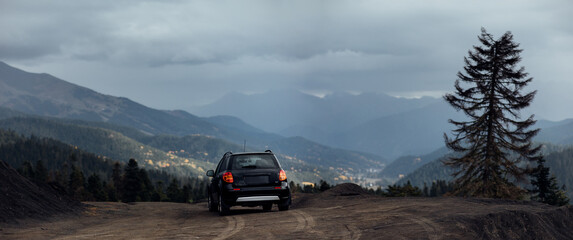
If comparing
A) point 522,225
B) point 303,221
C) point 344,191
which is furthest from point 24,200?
point 522,225

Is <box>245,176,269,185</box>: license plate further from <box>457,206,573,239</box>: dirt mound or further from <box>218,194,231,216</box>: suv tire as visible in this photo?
<box>457,206,573,239</box>: dirt mound

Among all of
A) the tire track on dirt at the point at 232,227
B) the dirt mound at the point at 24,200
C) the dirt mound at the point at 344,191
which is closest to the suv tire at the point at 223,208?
the tire track on dirt at the point at 232,227

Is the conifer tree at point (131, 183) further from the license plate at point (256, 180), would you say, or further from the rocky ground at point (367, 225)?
the license plate at point (256, 180)

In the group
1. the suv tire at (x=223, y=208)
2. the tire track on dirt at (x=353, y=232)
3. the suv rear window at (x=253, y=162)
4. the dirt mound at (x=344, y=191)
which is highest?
the suv rear window at (x=253, y=162)

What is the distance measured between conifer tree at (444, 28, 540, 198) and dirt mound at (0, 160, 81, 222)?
29543 millimetres

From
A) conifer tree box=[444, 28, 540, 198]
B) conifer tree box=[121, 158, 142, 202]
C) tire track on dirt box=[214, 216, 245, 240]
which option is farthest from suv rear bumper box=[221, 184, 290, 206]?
conifer tree box=[121, 158, 142, 202]

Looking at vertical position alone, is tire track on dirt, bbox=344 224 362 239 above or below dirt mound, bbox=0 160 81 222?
below

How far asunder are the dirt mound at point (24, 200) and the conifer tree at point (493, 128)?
29.5 meters

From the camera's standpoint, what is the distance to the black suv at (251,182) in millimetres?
17812

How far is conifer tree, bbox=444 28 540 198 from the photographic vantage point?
3997 centimetres

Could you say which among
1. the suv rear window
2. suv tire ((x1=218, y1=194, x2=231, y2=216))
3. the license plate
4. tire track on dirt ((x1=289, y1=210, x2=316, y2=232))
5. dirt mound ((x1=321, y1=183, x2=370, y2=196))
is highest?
the suv rear window

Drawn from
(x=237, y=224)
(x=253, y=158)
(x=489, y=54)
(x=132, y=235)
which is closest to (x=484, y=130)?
(x=489, y=54)

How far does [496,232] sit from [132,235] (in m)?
9.46

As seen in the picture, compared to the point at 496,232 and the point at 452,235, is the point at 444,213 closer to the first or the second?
the point at 496,232
